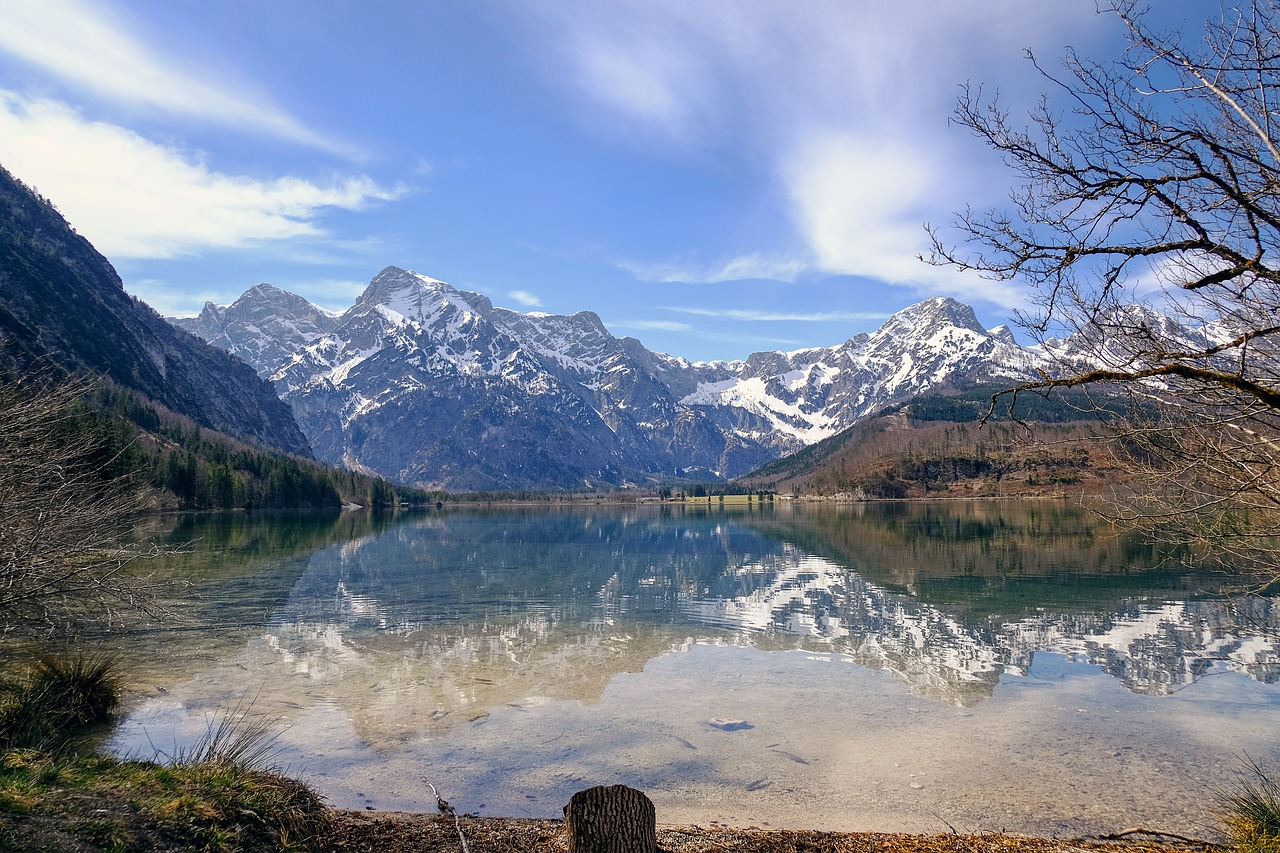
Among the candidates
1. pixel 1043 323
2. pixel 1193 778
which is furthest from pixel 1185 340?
pixel 1193 778

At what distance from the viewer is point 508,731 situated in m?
13.1

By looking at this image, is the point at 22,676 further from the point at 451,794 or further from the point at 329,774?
the point at 451,794

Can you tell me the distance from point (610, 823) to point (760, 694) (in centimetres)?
1089

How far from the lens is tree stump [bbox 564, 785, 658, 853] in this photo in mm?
5902

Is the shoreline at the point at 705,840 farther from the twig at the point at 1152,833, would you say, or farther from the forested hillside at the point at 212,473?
the forested hillside at the point at 212,473

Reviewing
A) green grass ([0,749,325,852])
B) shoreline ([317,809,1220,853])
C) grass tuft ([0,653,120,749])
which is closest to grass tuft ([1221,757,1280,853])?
shoreline ([317,809,1220,853])

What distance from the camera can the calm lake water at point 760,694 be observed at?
10188mm

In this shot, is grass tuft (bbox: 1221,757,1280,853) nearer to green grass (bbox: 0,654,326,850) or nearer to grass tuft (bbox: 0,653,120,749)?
green grass (bbox: 0,654,326,850)

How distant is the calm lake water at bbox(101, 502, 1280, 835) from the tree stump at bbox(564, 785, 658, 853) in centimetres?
368

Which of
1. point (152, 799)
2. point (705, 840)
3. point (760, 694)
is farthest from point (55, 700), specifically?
point (760, 694)

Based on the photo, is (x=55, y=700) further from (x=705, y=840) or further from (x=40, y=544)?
(x=705, y=840)

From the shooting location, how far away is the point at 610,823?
5953 mm

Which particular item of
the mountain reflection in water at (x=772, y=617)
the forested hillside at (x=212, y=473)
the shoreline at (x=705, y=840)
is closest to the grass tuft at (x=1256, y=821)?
the shoreline at (x=705, y=840)

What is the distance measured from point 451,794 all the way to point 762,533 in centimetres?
7794
